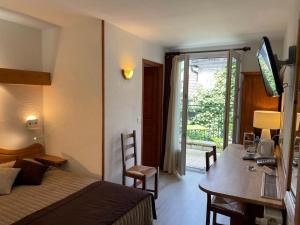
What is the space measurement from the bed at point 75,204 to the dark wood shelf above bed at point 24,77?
138 centimetres

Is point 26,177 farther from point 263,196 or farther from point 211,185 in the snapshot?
point 263,196

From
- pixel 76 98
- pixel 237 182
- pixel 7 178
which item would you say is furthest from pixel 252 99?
pixel 7 178

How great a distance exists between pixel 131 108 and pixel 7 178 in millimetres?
1867

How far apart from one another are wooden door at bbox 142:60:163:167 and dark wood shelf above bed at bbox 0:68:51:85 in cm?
189

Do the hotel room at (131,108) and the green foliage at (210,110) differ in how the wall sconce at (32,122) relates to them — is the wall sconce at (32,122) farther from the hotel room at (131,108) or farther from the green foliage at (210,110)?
the green foliage at (210,110)

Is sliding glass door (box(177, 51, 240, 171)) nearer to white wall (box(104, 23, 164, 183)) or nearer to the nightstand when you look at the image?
white wall (box(104, 23, 164, 183))

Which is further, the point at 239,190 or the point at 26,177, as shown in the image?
the point at 26,177

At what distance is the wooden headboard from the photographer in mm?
3082

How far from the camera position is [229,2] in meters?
2.23

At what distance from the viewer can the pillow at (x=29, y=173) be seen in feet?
8.66

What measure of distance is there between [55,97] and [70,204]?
184cm

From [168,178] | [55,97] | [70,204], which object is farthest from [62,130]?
[168,178]

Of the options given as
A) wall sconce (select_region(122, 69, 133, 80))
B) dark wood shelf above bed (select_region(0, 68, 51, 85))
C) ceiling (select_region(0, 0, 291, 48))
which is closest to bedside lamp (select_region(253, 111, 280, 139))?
ceiling (select_region(0, 0, 291, 48))

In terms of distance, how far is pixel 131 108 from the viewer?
141 inches
